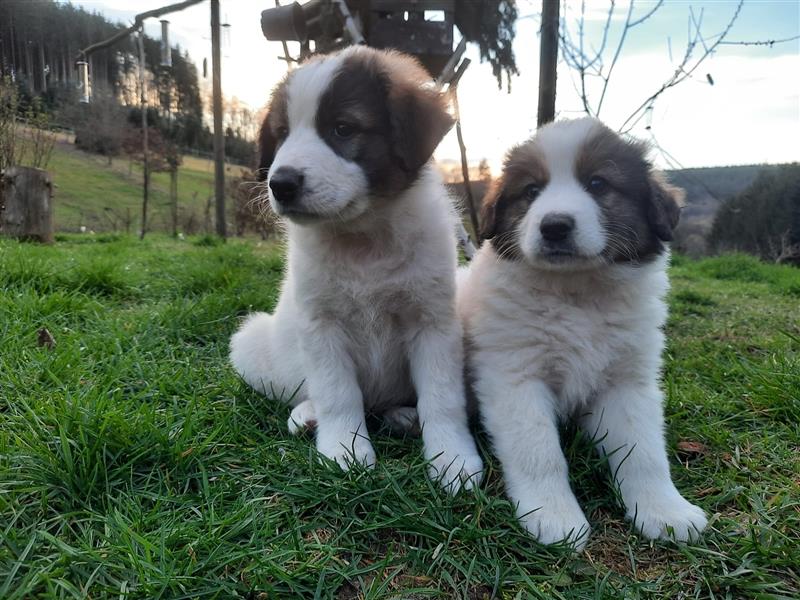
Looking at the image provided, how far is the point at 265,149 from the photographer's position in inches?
106

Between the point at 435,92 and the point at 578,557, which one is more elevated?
the point at 435,92

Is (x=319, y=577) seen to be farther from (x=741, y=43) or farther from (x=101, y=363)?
(x=741, y=43)

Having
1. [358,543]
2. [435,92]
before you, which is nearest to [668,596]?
[358,543]

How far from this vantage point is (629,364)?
2.24 meters

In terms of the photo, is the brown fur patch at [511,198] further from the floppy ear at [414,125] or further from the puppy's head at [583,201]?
the floppy ear at [414,125]

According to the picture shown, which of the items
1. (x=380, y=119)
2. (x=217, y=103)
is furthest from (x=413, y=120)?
(x=217, y=103)

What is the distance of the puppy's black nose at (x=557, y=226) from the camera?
6.84 ft

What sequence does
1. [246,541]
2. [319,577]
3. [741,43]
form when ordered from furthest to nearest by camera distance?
[741,43] → [246,541] → [319,577]

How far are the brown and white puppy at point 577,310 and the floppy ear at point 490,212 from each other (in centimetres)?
4

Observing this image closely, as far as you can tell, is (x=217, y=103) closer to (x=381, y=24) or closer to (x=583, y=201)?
(x=381, y=24)

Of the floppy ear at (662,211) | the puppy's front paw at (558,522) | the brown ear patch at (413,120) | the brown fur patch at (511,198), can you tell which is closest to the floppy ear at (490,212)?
the brown fur patch at (511,198)

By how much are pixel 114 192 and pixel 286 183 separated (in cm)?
1855

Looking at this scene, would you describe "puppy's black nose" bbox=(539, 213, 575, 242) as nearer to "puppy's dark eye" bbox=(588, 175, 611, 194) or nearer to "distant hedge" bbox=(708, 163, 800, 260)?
"puppy's dark eye" bbox=(588, 175, 611, 194)

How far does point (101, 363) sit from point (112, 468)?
1123mm
